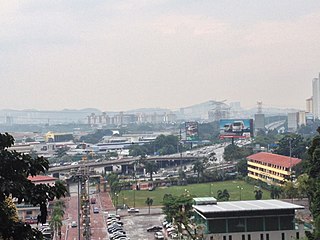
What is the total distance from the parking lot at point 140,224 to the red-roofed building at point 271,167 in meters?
6.70

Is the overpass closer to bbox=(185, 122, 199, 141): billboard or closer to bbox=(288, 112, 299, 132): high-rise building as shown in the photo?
bbox=(185, 122, 199, 141): billboard

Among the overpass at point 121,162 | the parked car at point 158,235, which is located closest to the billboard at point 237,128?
the overpass at point 121,162

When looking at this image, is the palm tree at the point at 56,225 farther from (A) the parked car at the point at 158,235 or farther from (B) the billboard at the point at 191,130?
(B) the billboard at the point at 191,130

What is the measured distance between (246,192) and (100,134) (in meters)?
51.0

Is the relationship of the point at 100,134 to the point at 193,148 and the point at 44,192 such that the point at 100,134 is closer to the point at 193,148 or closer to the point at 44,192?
the point at 193,148

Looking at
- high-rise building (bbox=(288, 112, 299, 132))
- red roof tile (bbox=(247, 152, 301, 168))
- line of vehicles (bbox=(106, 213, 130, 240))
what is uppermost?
high-rise building (bbox=(288, 112, 299, 132))

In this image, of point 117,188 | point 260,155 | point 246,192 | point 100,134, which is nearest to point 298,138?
point 260,155

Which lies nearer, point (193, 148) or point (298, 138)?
point (298, 138)

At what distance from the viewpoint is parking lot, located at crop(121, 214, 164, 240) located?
16.4m

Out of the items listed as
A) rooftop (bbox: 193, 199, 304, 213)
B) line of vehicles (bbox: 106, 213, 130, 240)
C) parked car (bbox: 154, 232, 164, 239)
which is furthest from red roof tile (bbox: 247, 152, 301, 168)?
rooftop (bbox: 193, 199, 304, 213)

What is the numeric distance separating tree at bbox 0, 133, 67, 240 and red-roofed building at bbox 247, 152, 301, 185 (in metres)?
20.8

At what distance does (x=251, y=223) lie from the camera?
13.3 m

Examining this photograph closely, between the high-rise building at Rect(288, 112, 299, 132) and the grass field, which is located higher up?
the high-rise building at Rect(288, 112, 299, 132)

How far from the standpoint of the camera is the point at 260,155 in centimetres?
2845
